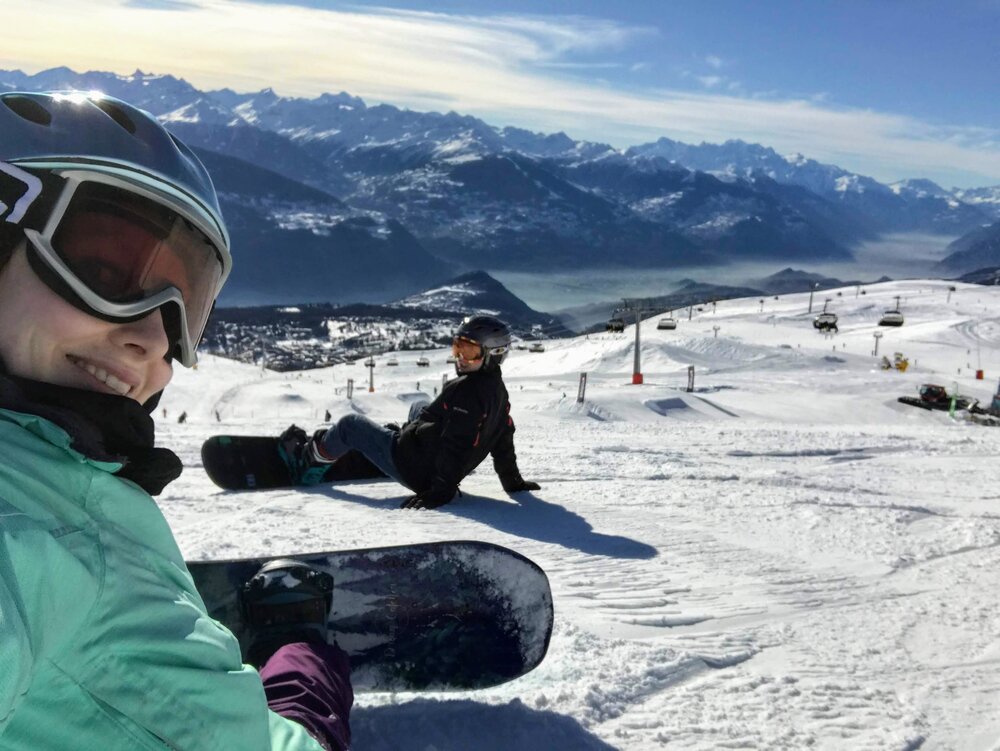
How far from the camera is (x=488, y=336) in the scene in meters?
5.27

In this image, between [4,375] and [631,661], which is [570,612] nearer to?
[631,661]

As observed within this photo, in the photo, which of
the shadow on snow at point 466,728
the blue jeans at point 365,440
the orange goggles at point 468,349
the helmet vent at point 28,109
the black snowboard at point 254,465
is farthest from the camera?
the black snowboard at point 254,465

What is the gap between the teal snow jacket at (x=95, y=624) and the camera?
91cm

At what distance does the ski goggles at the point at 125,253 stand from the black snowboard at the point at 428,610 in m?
1.34

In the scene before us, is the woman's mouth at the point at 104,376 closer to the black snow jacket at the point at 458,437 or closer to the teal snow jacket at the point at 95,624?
the teal snow jacket at the point at 95,624

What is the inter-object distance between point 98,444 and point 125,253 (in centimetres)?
42

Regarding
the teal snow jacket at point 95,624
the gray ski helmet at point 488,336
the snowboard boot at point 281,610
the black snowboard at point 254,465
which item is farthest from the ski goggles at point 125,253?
the black snowboard at point 254,465

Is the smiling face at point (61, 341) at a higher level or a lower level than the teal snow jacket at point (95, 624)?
higher

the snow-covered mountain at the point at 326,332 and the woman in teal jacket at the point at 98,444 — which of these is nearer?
the woman in teal jacket at the point at 98,444

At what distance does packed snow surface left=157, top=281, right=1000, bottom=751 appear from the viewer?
7.82ft

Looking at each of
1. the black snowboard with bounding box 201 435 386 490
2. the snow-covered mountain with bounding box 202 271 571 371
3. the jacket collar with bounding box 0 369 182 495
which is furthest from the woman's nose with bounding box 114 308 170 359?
the snow-covered mountain with bounding box 202 271 571 371

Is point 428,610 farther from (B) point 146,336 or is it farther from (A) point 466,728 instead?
(B) point 146,336

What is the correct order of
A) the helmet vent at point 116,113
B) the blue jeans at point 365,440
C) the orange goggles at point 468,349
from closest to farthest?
the helmet vent at point 116,113, the orange goggles at point 468,349, the blue jeans at point 365,440

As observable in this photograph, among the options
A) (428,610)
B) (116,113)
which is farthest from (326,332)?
(116,113)
